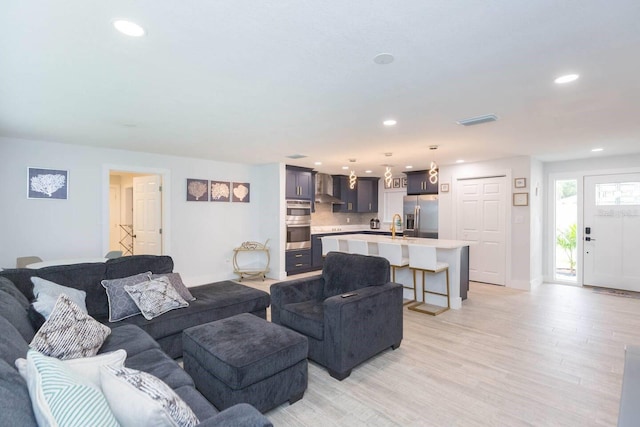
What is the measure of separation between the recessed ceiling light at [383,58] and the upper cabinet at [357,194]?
6.38m

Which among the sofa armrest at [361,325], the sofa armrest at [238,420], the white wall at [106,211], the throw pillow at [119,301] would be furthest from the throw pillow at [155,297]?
the white wall at [106,211]

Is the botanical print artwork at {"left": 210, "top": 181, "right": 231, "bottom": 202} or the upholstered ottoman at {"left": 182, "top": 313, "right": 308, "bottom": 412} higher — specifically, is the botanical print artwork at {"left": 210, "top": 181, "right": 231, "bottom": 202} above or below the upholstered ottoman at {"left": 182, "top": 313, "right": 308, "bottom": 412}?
above

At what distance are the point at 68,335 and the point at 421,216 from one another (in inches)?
252

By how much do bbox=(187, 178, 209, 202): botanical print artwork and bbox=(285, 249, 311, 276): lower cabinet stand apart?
2006 mm

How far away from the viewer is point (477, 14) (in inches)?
61.7

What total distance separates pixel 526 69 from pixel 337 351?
249cm

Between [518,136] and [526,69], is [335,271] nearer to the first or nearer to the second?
[526,69]

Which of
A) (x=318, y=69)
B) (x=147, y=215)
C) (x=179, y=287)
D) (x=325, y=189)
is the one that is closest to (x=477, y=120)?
(x=318, y=69)

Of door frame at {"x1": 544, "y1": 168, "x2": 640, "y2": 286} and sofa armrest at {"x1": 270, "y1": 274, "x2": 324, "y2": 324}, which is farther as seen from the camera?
door frame at {"x1": 544, "y1": 168, "x2": 640, "y2": 286}

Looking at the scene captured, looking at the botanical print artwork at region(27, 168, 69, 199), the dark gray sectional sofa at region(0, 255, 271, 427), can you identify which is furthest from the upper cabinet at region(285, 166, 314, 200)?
the botanical print artwork at region(27, 168, 69, 199)

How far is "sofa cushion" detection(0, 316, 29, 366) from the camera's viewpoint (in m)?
1.21

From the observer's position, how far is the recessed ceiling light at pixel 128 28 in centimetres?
164

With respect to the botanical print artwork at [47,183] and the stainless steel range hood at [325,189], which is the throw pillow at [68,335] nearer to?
the botanical print artwork at [47,183]

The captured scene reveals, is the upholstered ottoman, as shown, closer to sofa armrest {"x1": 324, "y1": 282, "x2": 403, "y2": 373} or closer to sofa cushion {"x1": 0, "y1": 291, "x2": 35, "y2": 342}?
sofa armrest {"x1": 324, "y1": 282, "x2": 403, "y2": 373}
